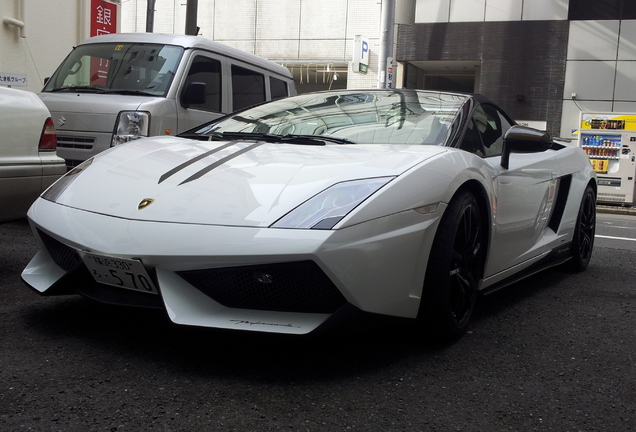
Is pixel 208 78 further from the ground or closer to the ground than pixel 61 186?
further from the ground

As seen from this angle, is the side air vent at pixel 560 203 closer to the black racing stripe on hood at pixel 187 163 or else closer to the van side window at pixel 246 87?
the black racing stripe on hood at pixel 187 163

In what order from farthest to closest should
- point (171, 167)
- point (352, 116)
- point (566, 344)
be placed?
1. point (352, 116)
2. point (566, 344)
3. point (171, 167)

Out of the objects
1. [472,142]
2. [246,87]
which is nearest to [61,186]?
[472,142]

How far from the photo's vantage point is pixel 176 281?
8.21 feet

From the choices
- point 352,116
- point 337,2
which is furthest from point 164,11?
point 352,116

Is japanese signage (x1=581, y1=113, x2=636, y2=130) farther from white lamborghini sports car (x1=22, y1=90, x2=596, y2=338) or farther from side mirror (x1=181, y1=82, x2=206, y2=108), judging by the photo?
white lamborghini sports car (x1=22, y1=90, x2=596, y2=338)

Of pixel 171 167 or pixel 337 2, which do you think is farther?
pixel 337 2

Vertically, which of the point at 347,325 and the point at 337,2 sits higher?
the point at 337,2

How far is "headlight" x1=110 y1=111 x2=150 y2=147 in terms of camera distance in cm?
591

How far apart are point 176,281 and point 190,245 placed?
0.15 metres

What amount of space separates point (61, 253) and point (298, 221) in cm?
102

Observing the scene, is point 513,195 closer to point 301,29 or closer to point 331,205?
point 331,205

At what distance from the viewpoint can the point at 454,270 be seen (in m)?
2.96

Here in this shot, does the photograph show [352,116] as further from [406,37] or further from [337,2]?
[337,2]
